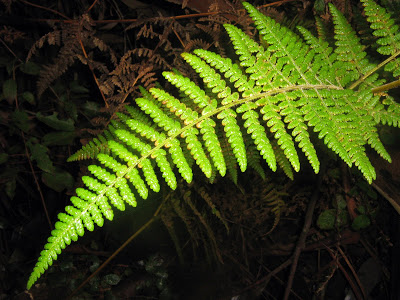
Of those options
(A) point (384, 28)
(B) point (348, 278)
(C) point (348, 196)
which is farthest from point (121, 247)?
(A) point (384, 28)

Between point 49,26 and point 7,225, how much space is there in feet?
6.60

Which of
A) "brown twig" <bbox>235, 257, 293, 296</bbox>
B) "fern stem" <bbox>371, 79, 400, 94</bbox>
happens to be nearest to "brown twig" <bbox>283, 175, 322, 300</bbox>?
"brown twig" <bbox>235, 257, 293, 296</bbox>

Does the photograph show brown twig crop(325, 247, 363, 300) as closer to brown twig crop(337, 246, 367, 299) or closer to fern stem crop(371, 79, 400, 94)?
brown twig crop(337, 246, 367, 299)

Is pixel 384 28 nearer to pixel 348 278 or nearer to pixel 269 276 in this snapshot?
pixel 348 278

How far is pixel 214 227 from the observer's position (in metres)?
2.92

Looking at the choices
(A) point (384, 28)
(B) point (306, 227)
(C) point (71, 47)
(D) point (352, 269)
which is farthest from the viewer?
(B) point (306, 227)

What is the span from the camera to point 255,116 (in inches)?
54.4

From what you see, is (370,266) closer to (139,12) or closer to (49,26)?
(139,12)

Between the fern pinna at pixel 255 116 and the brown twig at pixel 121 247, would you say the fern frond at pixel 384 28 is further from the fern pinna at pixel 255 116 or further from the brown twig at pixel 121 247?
the brown twig at pixel 121 247

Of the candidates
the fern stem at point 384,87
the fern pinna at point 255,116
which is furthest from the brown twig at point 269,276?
the fern stem at point 384,87

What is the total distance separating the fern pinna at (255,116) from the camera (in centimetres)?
130

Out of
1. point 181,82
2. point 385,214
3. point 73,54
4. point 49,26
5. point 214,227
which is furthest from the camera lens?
point 214,227

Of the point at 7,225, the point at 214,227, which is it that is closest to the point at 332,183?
the point at 214,227

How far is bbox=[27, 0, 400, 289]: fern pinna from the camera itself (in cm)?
130
